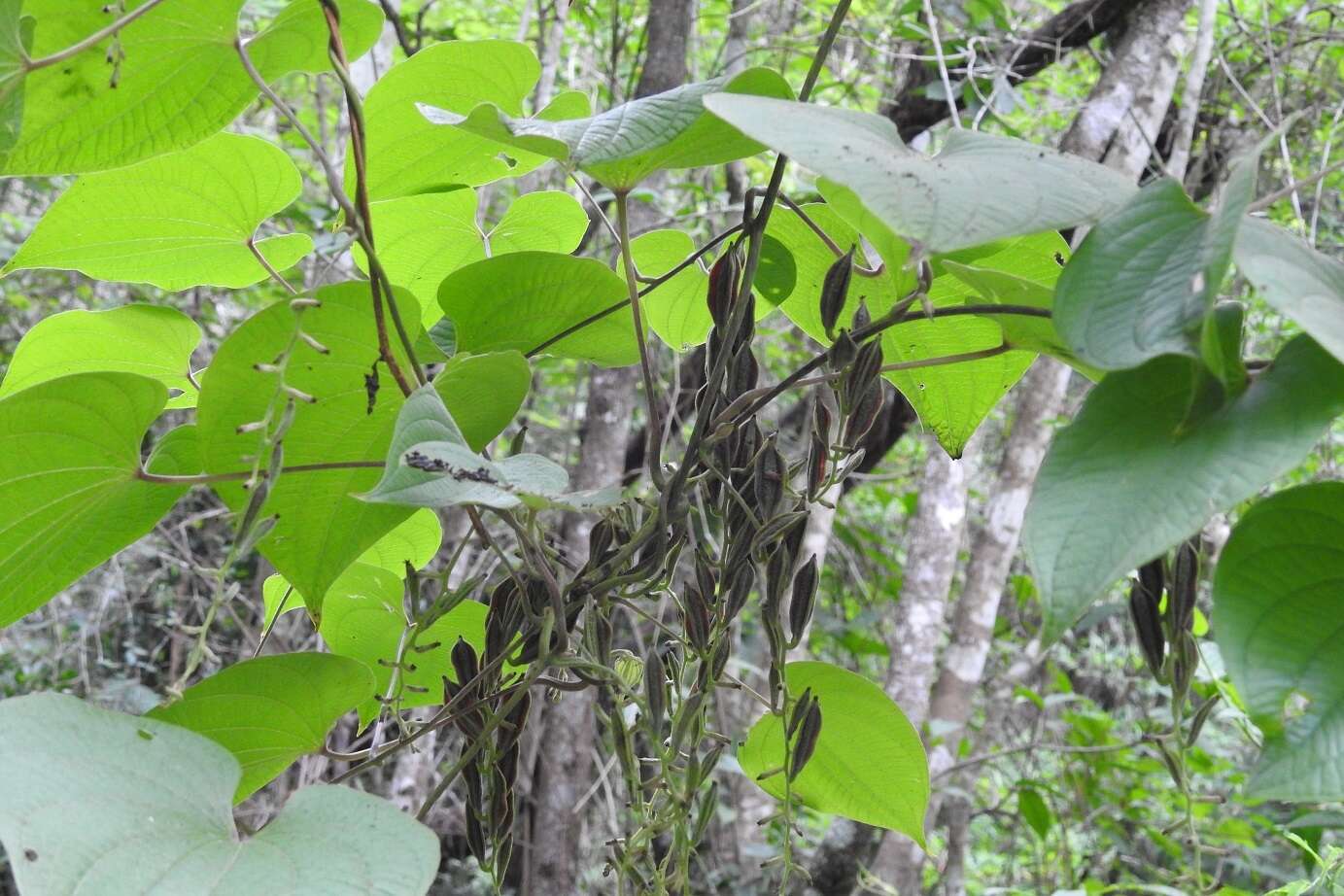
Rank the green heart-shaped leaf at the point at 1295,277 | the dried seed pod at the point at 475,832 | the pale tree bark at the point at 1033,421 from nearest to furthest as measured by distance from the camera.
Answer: the green heart-shaped leaf at the point at 1295,277, the dried seed pod at the point at 475,832, the pale tree bark at the point at 1033,421

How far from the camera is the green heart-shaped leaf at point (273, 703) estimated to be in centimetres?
42

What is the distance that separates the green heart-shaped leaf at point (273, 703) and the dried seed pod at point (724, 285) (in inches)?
7.9

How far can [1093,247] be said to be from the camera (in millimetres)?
297

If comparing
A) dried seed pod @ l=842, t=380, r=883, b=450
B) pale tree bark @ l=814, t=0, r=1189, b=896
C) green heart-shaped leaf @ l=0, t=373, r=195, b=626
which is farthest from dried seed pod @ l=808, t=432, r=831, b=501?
pale tree bark @ l=814, t=0, r=1189, b=896

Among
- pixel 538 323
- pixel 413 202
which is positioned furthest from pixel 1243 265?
pixel 413 202

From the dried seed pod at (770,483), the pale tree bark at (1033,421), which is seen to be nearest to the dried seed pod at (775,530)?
the dried seed pod at (770,483)

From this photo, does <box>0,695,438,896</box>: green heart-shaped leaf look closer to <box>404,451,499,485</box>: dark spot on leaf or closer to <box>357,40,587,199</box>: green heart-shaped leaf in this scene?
<box>404,451,499,485</box>: dark spot on leaf

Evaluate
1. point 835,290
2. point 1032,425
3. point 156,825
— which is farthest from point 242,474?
point 1032,425

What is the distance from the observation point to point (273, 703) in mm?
428

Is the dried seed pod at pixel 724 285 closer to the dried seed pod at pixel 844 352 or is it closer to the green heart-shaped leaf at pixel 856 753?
the dried seed pod at pixel 844 352

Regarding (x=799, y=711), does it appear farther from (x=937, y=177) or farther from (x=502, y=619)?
(x=937, y=177)

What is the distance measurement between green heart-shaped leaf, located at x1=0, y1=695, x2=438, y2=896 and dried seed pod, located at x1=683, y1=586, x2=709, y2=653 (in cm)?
15

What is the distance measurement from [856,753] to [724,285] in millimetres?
226

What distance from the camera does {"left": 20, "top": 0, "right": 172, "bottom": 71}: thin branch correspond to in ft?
1.17
